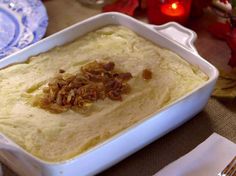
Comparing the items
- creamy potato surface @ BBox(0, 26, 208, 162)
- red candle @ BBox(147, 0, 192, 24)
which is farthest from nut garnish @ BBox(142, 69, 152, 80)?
red candle @ BBox(147, 0, 192, 24)

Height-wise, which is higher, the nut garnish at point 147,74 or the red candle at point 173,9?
the nut garnish at point 147,74

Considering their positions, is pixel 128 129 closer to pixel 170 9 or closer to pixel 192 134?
pixel 192 134

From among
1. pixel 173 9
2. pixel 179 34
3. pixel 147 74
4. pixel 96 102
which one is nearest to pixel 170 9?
pixel 173 9

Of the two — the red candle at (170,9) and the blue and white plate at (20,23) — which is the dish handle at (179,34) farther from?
the blue and white plate at (20,23)

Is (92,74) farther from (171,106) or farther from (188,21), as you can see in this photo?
(188,21)

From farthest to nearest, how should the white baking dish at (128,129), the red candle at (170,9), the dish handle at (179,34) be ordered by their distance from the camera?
1. the red candle at (170,9)
2. the dish handle at (179,34)
3. the white baking dish at (128,129)

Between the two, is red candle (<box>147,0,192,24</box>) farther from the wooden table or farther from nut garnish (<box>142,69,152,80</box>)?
nut garnish (<box>142,69,152,80</box>)

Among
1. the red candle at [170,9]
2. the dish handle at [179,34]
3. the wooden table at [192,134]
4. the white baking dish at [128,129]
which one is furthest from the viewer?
the red candle at [170,9]

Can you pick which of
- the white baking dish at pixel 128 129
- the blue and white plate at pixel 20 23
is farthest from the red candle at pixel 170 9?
the blue and white plate at pixel 20 23
